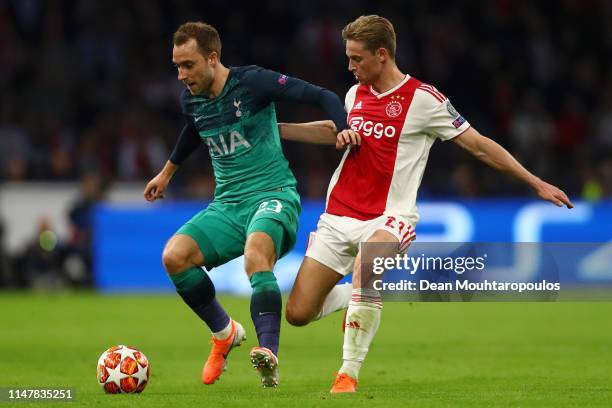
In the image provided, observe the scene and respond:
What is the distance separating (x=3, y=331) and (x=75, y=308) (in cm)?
277

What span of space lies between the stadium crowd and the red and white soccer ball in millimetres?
10412

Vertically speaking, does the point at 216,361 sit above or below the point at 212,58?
below

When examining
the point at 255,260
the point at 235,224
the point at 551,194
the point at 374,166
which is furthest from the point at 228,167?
the point at 551,194

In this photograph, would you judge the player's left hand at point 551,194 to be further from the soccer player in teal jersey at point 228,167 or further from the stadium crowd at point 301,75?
the stadium crowd at point 301,75

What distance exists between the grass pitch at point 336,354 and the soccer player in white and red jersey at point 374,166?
23.9 inches

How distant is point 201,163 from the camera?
18.0 m

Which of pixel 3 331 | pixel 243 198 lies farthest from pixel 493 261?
pixel 3 331

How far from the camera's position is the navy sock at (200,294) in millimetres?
7570

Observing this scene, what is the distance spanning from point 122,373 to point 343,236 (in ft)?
5.15

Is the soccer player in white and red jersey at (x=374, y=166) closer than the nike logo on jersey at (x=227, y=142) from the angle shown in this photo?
Yes

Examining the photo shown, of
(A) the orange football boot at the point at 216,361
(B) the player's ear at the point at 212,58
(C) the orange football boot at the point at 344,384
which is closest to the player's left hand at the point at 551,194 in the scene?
(C) the orange football boot at the point at 344,384

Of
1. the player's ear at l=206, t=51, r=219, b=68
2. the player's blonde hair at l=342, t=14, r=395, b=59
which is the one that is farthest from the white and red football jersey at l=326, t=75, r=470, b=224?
the player's ear at l=206, t=51, r=219, b=68

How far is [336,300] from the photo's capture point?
7.90 metres

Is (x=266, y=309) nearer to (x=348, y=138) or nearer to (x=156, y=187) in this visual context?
(x=348, y=138)
